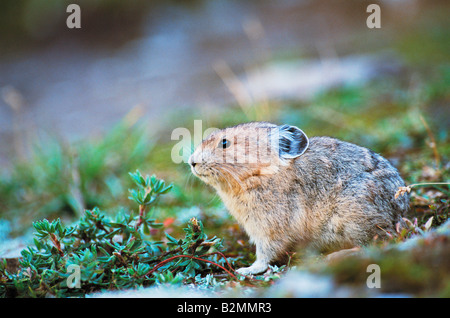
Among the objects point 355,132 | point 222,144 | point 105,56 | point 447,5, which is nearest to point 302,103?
point 355,132

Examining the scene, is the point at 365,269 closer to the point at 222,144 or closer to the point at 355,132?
the point at 222,144

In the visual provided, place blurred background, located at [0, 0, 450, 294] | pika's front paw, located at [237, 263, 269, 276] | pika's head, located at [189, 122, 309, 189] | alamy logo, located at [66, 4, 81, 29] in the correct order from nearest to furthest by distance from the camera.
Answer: pika's front paw, located at [237, 263, 269, 276] → pika's head, located at [189, 122, 309, 189] → alamy logo, located at [66, 4, 81, 29] → blurred background, located at [0, 0, 450, 294]

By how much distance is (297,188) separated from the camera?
18.4 ft

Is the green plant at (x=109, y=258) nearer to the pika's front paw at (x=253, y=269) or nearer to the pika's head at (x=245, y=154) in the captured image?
the pika's front paw at (x=253, y=269)

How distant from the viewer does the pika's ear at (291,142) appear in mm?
5691

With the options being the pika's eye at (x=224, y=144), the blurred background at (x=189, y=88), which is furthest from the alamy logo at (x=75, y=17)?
the pika's eye at (x=224, y=144)

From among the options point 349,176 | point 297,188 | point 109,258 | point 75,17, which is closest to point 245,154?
point 297,188

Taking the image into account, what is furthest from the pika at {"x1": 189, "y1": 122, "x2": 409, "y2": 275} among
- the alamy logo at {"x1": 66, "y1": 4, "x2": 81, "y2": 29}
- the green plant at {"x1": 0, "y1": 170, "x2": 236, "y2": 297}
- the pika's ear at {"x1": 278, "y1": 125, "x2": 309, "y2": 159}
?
the alamy logo at {"x1": 66, "y1": 4, "x2": 81, "y2": 29}

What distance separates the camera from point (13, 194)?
8.84 m

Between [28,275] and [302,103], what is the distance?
25.1ft

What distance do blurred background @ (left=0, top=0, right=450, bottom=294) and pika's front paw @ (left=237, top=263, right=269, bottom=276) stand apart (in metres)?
1.33

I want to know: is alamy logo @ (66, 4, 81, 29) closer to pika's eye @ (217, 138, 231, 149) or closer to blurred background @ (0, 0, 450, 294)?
blurred background @ (0, 0, 450, 294)

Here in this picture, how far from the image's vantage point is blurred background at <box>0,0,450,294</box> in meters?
8.20

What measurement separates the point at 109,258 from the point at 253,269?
151 cm
